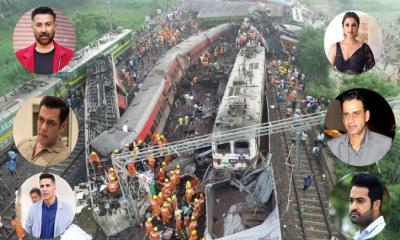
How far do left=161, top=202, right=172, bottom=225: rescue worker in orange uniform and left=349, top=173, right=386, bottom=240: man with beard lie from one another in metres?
7.06

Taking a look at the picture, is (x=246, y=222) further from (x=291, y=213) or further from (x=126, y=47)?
(x=126, y=47)

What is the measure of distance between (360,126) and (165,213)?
7.90 metres

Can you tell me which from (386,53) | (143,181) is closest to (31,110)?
(143,181)

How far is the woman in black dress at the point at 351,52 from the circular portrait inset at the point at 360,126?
1837 millimetres

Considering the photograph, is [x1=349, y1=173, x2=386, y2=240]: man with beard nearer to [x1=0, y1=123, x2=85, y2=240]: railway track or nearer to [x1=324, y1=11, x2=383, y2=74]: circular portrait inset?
[x1=324, y1=11, x2=383, y2=74]: circular portrait inset

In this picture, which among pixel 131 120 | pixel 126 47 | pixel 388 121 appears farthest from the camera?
pixel 126 47

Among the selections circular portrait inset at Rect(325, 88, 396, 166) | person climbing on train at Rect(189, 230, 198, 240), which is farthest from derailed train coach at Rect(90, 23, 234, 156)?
circular portrait inset at Rect(325, 88, 396, 166)

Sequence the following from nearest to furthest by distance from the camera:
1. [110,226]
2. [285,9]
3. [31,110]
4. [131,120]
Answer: [31,110] < [110,226] < [131,120] < [285,9]

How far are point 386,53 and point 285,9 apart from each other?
15971mm

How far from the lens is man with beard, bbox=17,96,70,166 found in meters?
9.60

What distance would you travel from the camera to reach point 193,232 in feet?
41.3

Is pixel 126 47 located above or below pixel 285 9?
below

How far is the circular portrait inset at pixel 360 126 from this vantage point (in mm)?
8516

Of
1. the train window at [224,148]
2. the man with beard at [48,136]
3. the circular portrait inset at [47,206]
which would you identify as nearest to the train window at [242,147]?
the train window at [224,148]
